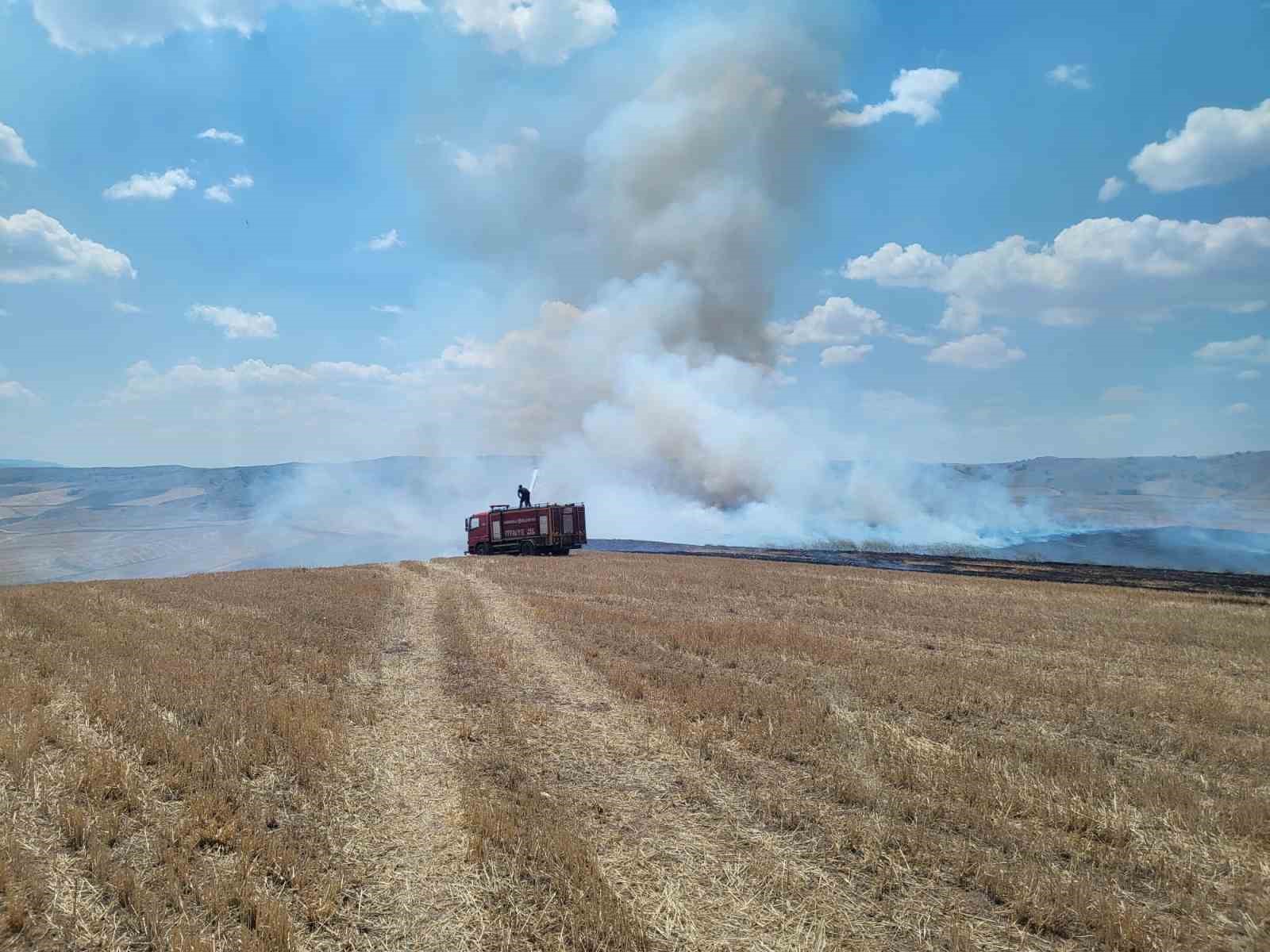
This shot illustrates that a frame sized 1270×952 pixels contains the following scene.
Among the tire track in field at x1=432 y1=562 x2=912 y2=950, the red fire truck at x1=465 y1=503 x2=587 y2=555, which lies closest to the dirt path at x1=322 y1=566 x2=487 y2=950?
the tire track in field at x1=432 y1=562 x2=912 y2=950

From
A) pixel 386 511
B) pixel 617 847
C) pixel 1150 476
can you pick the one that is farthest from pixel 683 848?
pixel 1150 476

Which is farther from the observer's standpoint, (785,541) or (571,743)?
(785,541)

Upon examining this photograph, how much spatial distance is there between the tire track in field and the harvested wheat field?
0.03m

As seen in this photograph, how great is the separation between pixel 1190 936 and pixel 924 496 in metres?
85.6

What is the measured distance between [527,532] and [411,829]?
34.9 m

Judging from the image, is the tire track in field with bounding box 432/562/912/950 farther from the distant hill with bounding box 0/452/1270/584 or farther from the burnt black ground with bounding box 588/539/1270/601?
the distant hill with bounding box 0/452/1270/584

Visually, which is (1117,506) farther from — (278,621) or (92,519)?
(92,519)

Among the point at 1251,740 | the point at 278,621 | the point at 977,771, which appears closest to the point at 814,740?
the point at 977,771

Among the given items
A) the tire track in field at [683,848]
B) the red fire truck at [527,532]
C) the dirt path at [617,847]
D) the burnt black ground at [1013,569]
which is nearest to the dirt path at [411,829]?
the dirt path at [617,847]

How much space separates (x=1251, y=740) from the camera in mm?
9031

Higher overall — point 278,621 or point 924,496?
point 924,496

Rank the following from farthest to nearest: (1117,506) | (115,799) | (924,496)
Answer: (1117,506), (924,496), (115,799)

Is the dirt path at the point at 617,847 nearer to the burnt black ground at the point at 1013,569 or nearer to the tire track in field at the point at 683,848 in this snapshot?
the tire track in field at the point at 683,848

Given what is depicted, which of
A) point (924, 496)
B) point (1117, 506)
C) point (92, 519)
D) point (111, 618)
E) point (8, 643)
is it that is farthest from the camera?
point (1117, 506)
